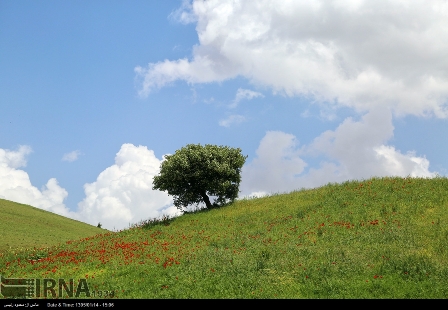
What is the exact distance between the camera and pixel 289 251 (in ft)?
89.5

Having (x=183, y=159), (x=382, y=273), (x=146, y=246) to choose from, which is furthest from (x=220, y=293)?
(x=183, y=159)

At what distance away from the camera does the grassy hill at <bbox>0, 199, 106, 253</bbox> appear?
50.2 metres

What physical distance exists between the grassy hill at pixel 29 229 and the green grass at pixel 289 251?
464 inches

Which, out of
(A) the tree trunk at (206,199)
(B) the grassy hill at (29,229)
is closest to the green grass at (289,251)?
(A) the tree trunk at (206,199)

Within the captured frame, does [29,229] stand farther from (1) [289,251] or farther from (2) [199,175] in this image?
(1) [289,251]

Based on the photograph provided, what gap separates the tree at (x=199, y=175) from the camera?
5153cm

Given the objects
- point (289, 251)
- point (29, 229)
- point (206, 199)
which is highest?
point (206, 199)

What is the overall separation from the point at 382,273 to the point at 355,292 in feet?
9.96

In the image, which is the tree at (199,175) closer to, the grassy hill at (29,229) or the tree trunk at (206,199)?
the tree trunk at (206,199)

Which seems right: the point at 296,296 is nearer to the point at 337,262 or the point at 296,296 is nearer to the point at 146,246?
the point at 337,262

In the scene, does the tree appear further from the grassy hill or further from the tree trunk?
the grassy hill

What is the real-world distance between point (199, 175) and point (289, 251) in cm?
2530

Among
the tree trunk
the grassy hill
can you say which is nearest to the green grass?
the tree trunk

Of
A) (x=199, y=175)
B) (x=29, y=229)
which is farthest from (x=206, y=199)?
(x=29, y=229)
